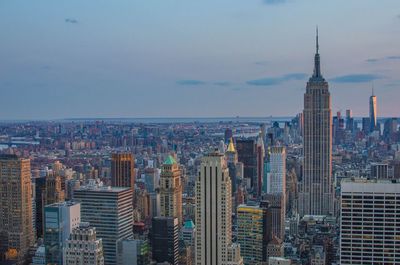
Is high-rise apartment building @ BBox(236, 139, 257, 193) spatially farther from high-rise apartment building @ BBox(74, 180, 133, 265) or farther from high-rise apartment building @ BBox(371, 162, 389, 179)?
high-rise apartment building @ BBox(74, 180, 133, 265)

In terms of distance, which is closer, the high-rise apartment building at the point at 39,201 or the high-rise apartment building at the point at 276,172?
the high-rise apartment building at the point at 39,201

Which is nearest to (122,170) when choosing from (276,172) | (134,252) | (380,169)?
(134,252)

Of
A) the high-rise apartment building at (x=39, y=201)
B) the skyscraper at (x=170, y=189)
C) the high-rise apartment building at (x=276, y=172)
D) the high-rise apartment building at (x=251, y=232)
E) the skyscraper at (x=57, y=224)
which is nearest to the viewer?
the skyscraper at (x=57, y=224)

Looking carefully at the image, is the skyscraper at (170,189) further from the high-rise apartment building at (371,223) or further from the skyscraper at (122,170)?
the high-rise apartment building at (371,223)

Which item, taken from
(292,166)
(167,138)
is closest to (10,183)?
(167,138)

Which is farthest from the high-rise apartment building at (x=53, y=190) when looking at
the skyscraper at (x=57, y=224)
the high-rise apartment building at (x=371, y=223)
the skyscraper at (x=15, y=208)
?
the high-rise apartment building at (x=371, y=223)

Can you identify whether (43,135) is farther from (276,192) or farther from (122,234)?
(276,192)
